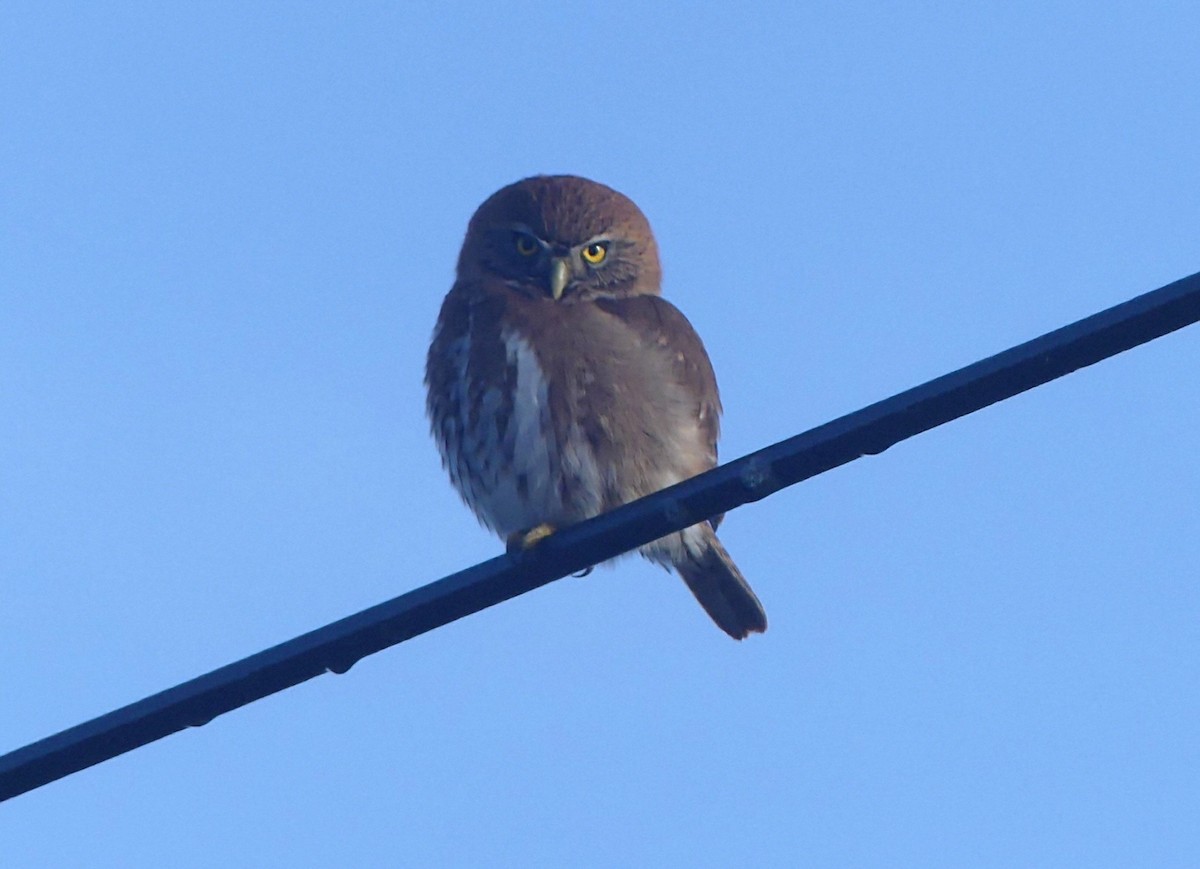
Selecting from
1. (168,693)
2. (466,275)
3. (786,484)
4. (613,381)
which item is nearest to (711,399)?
(613,381)

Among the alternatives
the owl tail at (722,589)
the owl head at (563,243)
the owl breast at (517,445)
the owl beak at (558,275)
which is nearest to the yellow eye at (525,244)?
the owl head at (563,243)

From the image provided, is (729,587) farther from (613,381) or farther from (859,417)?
(859,417)

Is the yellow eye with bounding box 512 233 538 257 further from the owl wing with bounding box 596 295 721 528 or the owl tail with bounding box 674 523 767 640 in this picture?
the owl tail with bounding box 674 523 767 640

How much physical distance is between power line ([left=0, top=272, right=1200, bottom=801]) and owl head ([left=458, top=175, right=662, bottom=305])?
282cm

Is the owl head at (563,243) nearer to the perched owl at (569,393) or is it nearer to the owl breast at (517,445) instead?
the perched owl at (569,393)

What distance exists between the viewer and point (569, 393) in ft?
18.0

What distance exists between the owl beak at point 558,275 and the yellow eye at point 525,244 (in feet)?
0.55

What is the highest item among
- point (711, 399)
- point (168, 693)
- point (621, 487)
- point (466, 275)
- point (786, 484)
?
point (466, 275)

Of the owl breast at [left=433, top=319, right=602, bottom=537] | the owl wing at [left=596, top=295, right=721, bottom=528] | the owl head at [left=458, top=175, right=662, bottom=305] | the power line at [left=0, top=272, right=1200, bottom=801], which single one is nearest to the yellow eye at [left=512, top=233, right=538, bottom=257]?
the owl head at [left=458, top=175, right=662, bottom=305]

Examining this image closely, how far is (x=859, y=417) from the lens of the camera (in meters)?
3.29

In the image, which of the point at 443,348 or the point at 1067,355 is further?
the point at 443,348

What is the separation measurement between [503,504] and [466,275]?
1324 millimetres

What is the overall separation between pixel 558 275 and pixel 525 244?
1.26 ft

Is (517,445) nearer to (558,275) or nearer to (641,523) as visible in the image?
(558,275)
